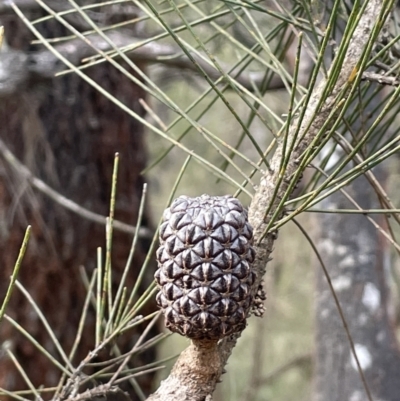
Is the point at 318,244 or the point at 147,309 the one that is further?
the point at 147,309

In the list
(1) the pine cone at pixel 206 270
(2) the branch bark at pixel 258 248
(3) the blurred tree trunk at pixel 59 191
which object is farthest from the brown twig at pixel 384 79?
(3) the blurred tree trunk at pixel 59 191

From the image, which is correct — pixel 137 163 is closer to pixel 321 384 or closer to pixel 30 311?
pixel 30 311

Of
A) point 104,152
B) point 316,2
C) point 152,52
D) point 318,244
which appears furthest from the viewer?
point 104,152

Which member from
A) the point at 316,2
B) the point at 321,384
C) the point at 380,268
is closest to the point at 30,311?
the point at 321,384

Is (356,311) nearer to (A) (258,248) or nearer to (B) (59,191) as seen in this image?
(B) (59,191)

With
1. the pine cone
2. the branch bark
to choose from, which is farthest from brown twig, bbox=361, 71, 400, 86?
the pine cone

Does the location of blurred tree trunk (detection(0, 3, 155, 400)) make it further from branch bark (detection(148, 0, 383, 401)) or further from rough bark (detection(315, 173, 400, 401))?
branch bark (detection(148, 0, 383, 401))

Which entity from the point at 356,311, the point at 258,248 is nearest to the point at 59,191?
the point at 356,311
